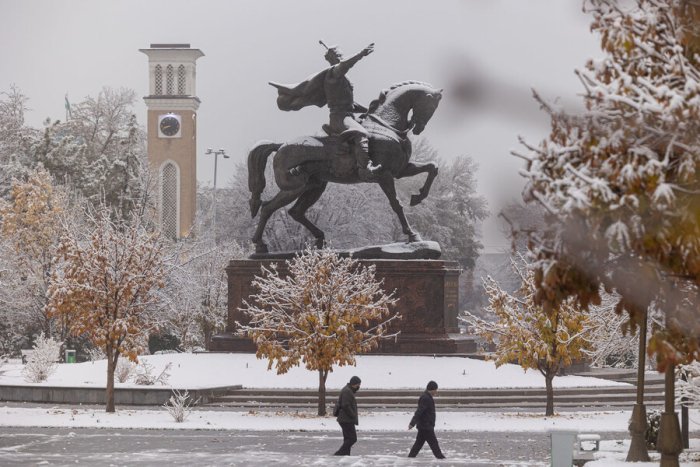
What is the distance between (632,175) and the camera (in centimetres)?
775

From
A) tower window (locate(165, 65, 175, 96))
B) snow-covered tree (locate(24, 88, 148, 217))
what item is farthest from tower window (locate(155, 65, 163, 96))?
snow-covered tree (locate(24, 88, 148, 217))

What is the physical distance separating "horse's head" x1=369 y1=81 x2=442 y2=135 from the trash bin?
1773cm

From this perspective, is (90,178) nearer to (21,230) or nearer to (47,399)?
(21,230)

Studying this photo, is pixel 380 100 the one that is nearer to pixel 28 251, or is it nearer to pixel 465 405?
pixel 465 405

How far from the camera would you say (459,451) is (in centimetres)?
1916

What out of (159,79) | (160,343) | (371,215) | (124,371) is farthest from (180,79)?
(124,371)

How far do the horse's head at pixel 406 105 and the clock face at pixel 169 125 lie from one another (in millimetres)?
63686

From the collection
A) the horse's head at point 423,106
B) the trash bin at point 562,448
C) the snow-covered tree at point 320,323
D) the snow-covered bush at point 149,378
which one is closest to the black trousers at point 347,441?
the trash bin at point 562,448

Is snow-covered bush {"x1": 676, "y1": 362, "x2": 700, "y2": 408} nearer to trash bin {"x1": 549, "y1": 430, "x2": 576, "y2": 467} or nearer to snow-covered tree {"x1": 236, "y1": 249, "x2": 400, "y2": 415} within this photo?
trash bin {"x1": 549, "y1": 430, "x2": 576, "y2": 467}

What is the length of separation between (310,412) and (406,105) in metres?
9.22

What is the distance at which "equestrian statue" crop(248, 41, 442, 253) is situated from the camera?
31.7 meters

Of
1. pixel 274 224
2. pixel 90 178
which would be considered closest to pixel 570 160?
pixel 274 224

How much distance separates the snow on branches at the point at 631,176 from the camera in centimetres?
777

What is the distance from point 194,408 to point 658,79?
20.2 metres
